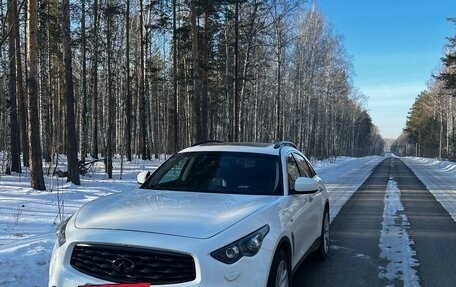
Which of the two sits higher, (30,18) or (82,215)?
(30,18)

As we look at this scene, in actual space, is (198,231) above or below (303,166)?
below

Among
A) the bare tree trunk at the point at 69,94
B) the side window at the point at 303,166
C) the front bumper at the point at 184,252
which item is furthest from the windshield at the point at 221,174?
the bare tree trunk at the point at 69,94

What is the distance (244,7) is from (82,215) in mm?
28598

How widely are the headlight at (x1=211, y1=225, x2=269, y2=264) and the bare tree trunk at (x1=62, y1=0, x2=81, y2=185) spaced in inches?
443

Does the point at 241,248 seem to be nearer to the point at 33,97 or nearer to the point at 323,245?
the point at 323,245

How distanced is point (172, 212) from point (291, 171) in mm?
2051

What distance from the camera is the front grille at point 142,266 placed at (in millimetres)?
3385

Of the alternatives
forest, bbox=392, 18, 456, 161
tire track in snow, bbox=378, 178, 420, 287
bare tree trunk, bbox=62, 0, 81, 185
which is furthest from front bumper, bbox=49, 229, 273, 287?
forest, bbox=392, 18, 456, 161

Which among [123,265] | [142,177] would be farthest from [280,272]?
[142,177]

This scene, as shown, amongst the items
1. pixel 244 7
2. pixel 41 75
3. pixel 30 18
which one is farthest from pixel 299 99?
pixel 30 18

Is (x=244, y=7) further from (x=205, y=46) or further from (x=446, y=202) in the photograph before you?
(x=446, y=202)

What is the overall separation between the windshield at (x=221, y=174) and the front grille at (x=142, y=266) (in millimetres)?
1509

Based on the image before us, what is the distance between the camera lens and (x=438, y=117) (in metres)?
78.8

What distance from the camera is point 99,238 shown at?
11.7 ft
